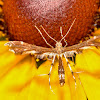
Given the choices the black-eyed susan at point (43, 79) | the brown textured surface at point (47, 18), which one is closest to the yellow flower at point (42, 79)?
the black-eyed susan at point (43, 79)

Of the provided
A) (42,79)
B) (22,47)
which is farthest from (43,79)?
(22,47)

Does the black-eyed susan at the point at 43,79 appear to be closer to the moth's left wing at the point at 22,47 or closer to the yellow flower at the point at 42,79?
the yellow flower at the point at 42,79

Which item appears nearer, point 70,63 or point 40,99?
point 40,99

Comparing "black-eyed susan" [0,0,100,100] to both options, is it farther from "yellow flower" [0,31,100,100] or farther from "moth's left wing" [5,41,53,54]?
"moth's left wing" [5,41,53,54]

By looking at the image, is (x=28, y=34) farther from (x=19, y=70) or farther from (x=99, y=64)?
(x=99, y=64)

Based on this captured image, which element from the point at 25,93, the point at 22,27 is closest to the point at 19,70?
the point at 25,93

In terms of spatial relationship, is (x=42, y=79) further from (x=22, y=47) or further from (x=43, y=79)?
(x=22, y=47)

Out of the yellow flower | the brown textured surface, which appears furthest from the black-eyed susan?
the brown textured surface

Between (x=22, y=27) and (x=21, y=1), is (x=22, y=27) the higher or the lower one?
the lower one
